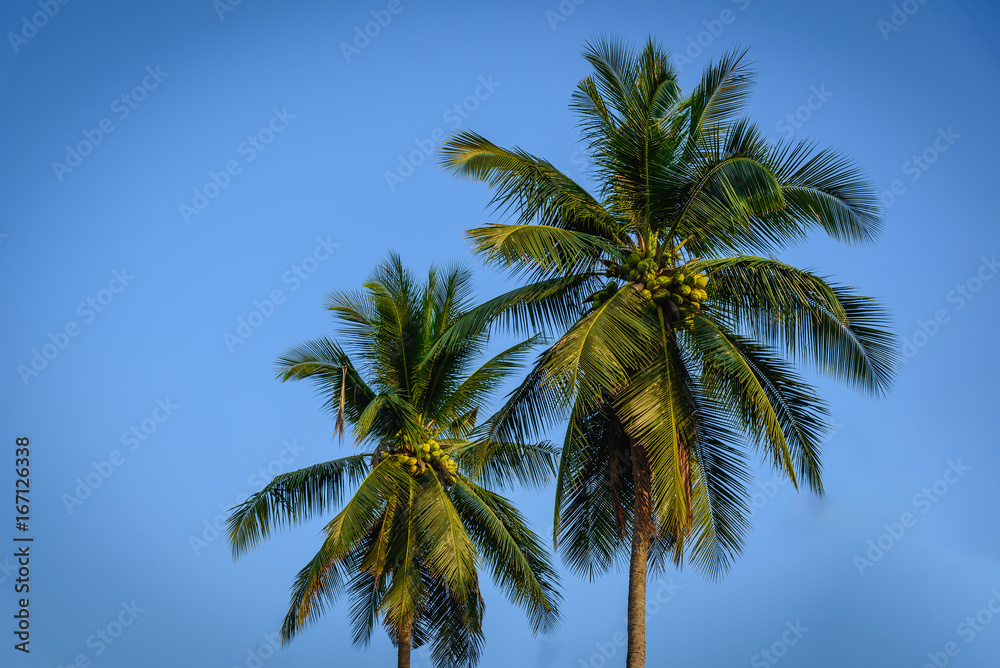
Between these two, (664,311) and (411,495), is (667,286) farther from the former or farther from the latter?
(411,495)

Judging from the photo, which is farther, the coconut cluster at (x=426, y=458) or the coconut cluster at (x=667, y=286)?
the coconut cluster at (x=426, y=458)

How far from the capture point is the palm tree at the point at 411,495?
1802 cm

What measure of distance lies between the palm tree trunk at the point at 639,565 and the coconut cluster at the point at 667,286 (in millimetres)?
2055

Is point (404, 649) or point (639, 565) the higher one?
point (639, 565)

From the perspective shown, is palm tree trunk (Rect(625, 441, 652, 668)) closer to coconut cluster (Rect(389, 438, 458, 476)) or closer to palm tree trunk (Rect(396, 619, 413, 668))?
coconut cluster (Rect(389, 438, 458, 476))

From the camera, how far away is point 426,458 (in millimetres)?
19578

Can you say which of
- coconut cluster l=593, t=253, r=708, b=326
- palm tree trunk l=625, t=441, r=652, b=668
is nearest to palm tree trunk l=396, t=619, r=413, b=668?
palm tree trunk l=625, t=441, r=652, b=668

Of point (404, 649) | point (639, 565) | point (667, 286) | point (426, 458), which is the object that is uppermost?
point (667, 286)

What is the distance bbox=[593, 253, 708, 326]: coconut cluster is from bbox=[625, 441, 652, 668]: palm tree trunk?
205cm

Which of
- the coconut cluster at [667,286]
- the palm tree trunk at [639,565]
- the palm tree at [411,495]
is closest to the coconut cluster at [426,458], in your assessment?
the palm tree at [411,495]

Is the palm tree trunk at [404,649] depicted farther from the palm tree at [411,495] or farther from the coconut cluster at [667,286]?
the coconut cluster at [667,286]

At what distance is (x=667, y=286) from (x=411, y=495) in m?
6.92

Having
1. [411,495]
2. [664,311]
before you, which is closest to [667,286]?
[664,311]

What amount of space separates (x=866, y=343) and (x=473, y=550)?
7.49 metres
